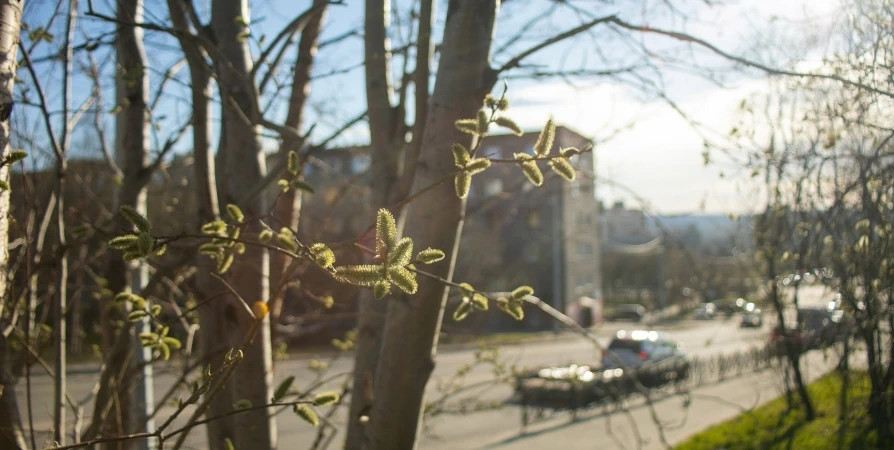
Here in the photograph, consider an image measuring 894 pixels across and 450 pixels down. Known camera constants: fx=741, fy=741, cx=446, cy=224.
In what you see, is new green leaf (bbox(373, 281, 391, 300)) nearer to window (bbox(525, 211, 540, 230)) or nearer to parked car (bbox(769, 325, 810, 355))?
window (bbox(525, 211, 540, 230))

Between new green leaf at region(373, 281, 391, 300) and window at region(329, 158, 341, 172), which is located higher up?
window at region(329, 158, 341, 172)

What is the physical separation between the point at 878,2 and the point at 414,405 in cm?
358

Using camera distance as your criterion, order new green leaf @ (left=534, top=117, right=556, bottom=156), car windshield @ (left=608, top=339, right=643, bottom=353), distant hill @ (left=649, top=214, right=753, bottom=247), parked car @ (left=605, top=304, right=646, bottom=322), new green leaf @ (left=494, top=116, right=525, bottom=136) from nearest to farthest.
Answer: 1. new green leaf @ (left=534, top=117, right=556, bottom=156)
2. new green leaf @ (left=494, top=116, right=525, bottom=136)
3. distant hill @ (left=649, top=214, right=753, bottom=247)
4. car windshield @ (left=608, top=339, right=643, bottom=353)
5. parked car @ (left=605, top=304, right=646, bottom=322)

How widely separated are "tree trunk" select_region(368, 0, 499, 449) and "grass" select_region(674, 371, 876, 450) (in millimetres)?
4979

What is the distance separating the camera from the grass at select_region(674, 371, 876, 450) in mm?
6762

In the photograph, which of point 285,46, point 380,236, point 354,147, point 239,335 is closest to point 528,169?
point 380,236

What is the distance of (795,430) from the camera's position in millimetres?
8453

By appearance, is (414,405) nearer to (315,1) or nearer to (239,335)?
(239,335)

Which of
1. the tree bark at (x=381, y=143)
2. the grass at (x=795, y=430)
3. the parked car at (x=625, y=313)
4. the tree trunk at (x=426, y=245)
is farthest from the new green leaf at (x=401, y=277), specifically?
the parked car at (x=625, y=313)

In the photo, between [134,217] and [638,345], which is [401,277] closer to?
[134,217]

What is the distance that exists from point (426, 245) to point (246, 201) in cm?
94

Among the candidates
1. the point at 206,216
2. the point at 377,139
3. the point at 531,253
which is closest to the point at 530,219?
the point at 377,139

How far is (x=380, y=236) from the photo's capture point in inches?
51.5

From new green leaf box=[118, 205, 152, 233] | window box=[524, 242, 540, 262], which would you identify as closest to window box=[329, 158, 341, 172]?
new green leaf box=[118, 205, 152, 233]
